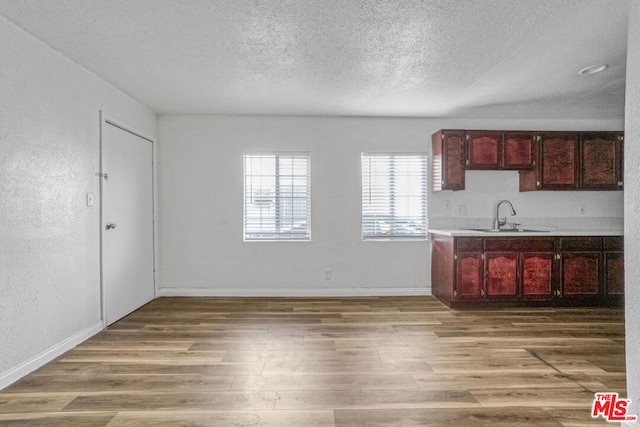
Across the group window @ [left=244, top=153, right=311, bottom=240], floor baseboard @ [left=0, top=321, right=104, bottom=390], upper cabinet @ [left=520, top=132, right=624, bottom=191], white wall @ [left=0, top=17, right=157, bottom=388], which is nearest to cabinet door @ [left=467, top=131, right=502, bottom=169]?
upper cabinet @ [left=520, top=132, right=624, bottom=191]

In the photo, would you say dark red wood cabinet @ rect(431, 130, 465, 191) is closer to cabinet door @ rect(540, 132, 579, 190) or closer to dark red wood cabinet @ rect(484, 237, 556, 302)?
dark red wood cabinet @ rect(484, 237, 556, 302)

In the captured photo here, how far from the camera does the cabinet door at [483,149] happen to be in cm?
442

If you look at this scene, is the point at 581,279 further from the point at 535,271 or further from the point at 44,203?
the point at 44,203

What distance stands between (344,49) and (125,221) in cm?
299

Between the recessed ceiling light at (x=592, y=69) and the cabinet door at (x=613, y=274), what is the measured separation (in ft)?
7.15

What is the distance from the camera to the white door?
3543 mm

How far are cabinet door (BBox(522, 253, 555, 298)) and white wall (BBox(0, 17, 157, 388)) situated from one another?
15.1ft

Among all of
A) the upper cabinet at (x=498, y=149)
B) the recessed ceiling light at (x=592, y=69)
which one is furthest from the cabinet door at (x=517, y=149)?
the recessed ceiling light at (x=592, y=69)

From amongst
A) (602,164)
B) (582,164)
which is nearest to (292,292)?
(582,164)

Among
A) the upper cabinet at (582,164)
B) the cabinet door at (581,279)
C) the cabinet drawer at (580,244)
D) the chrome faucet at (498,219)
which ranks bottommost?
the cabinet door at (581,279)

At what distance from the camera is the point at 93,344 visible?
3.04m

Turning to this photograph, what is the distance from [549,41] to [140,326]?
436 cm

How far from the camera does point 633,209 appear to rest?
5.56ft

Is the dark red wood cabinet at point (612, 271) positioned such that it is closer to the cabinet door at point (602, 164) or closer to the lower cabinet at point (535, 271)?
the lower cabinet at point (535, 271)
